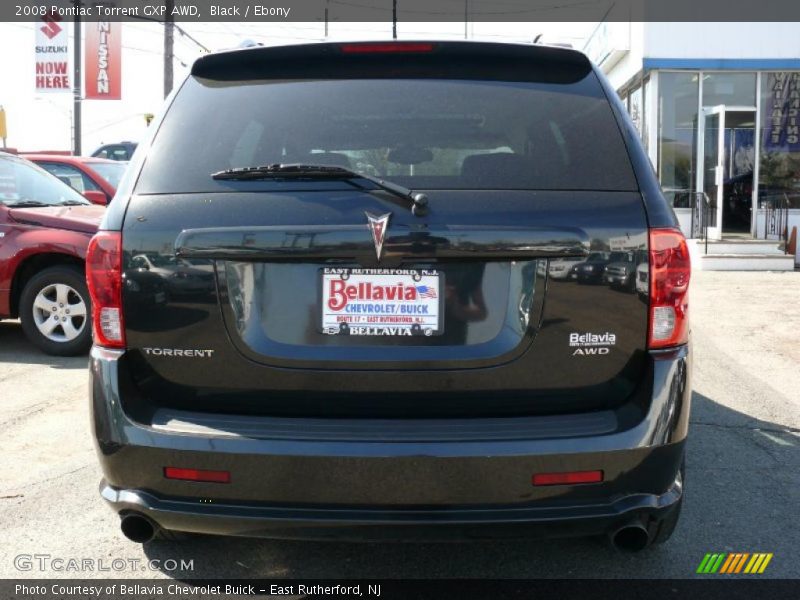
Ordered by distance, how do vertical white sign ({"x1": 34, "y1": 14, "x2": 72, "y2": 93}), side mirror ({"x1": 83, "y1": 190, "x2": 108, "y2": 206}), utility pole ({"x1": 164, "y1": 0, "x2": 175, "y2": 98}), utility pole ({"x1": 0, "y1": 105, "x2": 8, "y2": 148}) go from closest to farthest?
side mirror ({"x1": 83, "y1": 190, "x2": 108, "y2": 206})
utility pole ({"x1": 164, "y1": 0, "x2": 175, "y2": 98})
utility pole ({"x1": 0, "y1": 105, "x2": 8, "y2": 148})
vertical white sign ({"x1": 34, "y1": 14, "x2": 72, "y2": 93})

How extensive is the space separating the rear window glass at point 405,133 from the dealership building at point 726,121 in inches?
586

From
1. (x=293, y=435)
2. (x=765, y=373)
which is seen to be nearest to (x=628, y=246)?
(x=293, y=435)

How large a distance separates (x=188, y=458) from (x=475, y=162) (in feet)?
4.16

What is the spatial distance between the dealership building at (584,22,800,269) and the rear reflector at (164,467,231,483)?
51.5 ft

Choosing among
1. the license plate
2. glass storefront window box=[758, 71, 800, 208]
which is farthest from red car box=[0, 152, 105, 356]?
glass storefront window box=[758, 71, 800, 208]

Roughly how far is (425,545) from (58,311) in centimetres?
498

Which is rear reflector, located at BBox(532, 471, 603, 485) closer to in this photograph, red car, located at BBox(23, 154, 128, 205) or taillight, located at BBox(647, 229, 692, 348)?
taillight, located at BBox(647, 229, 692, 348)

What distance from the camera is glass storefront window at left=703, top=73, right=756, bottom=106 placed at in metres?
17.1

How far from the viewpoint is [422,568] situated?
3.20m

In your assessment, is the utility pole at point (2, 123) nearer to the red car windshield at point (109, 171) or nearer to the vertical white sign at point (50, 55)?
the vertical white sign at point (50, 55)

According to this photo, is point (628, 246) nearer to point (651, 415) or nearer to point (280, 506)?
point (651, 415)

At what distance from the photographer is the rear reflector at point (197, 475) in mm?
2459

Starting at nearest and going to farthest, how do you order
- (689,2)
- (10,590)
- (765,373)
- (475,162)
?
(475,162) < (10,590) < (765,373) < (689,2)

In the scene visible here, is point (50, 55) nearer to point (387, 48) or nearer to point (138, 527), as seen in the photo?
point (387, 48)
